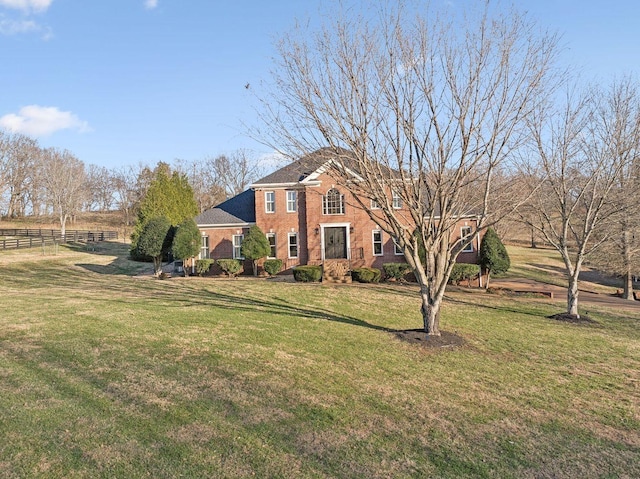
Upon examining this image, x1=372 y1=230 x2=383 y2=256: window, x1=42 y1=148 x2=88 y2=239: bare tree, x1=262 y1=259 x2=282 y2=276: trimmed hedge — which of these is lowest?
x1=262 y1=259 x2=282 y2=276: trimmed hedge

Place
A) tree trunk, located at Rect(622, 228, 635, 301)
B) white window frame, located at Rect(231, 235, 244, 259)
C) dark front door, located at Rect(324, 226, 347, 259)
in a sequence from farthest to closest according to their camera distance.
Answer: white window frame, located at Rect(231, 235, 244, 259) < dark front door, located at Rect(324, 226, 347, 259) < tree trunk, located at Rect(622, 228, 635, 301)

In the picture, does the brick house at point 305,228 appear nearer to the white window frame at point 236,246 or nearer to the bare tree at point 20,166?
the white window frame at point 236,246

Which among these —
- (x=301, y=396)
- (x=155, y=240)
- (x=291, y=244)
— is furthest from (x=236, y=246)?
(x=301, y=396)

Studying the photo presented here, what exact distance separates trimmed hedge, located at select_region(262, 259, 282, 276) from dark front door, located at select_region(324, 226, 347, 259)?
112 inches

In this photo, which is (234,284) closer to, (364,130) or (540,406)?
(364,130)

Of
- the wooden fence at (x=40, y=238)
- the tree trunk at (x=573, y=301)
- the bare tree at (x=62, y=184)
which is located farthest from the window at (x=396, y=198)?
the bare tree at (x=62, y=184)

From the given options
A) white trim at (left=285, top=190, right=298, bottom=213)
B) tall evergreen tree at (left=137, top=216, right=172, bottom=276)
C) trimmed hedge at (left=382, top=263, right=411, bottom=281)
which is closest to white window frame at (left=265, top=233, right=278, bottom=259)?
white trim at (left=285, top=190, right=298, bottom=213)

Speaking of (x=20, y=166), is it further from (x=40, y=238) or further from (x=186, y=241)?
(x=186, y=241)

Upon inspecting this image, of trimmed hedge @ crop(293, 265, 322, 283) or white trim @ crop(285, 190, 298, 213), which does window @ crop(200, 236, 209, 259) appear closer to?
white trim @ crop(285, 190, 298, 213)

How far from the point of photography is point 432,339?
31.8 ft

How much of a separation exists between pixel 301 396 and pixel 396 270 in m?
16.1

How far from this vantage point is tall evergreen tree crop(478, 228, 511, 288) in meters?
21.3

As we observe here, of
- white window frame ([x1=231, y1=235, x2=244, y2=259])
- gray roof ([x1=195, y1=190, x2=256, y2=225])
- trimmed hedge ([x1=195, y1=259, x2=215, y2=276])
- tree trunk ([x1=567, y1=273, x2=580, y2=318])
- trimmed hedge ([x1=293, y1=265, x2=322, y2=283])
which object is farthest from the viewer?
gray roof ([x1=195, y1=190, x2=256, y2=225])

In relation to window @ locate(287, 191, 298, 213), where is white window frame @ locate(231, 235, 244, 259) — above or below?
below
